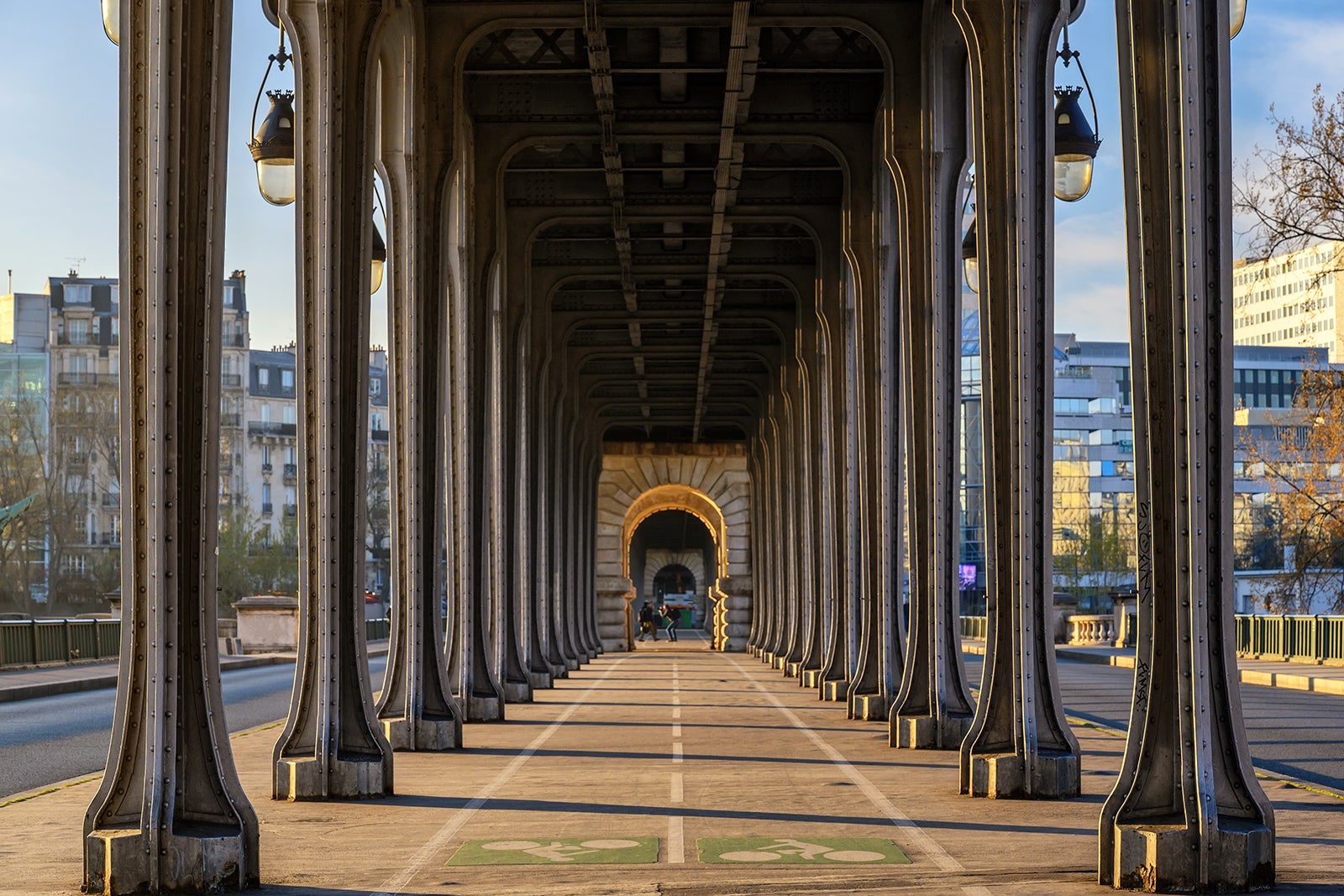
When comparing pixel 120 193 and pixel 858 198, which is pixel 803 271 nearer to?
pixel 858 198

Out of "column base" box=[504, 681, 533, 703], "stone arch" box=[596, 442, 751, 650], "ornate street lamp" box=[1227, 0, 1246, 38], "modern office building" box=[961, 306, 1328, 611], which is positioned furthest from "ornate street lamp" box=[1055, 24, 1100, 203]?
Result: "modern office building" box=[961, 306, 1328, 611]

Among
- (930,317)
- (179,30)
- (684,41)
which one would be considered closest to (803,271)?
(684,41)

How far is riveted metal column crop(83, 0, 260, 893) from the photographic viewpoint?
29.1 ft

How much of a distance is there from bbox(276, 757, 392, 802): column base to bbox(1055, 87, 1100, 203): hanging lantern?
8.89 m

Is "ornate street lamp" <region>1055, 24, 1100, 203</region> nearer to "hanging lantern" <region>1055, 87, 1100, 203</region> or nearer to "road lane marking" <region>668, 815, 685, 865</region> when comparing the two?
"hanging lantern" <region>1055, 87, 1100, 203</region>

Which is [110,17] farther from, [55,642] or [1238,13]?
[55,642]

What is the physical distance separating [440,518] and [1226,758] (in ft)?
36.8

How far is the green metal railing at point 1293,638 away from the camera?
1394 inches

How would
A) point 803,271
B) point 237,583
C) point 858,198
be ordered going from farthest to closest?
1. point 237,583
2. point 803,271
3. point 858,198

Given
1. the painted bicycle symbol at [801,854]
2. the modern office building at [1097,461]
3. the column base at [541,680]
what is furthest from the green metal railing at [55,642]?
the modern office building at [1097,461]

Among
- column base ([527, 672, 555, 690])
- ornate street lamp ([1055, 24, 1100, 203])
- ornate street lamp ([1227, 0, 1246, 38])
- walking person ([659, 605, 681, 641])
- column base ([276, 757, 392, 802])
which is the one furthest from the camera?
walking person ([659, 605, 681, 641])

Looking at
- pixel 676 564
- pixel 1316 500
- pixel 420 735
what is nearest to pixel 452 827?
pixel 420 735

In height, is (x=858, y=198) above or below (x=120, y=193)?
above

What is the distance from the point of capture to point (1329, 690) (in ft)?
93.6
